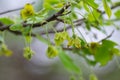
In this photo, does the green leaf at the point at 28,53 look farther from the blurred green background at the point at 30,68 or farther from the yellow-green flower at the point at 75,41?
the blurred green background at the point at 30,68

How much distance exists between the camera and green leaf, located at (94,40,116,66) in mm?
906

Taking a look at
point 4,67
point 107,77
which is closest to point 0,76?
point 4,67

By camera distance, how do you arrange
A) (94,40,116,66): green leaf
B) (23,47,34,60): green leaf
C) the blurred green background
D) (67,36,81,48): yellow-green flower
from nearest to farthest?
(67,36,81,48): yellow-green flower
(23,47,34,60): green leaf
(94,40,116,66): green leaf
the blurred green background

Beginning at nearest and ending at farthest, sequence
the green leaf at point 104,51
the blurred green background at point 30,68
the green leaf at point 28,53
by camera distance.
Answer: the green leaf at point 28,53, the green leaf at point 104,51, the blurred green background at point 30,68

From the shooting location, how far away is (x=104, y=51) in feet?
3.02

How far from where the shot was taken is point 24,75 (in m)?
3.13

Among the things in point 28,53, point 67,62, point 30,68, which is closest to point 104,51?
point 67,62

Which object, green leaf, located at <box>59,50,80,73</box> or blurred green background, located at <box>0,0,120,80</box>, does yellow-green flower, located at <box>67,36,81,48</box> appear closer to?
green leaf, located at <box>59,50,80,73</box>

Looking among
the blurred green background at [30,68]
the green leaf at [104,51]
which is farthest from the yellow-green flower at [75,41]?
the blurred green background at [30,68]

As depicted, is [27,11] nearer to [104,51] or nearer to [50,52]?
[50,52]

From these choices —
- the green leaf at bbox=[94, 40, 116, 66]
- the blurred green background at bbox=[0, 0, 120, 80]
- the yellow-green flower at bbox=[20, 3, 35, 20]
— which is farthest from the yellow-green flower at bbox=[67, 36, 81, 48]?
the blurred green background at bbox=[0, 0, 120, 80]

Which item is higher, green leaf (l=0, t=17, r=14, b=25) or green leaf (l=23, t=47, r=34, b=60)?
green leaf (l=0, t=17, r=14, b=25)

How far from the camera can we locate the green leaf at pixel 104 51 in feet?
2.97

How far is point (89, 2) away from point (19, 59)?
242cm
